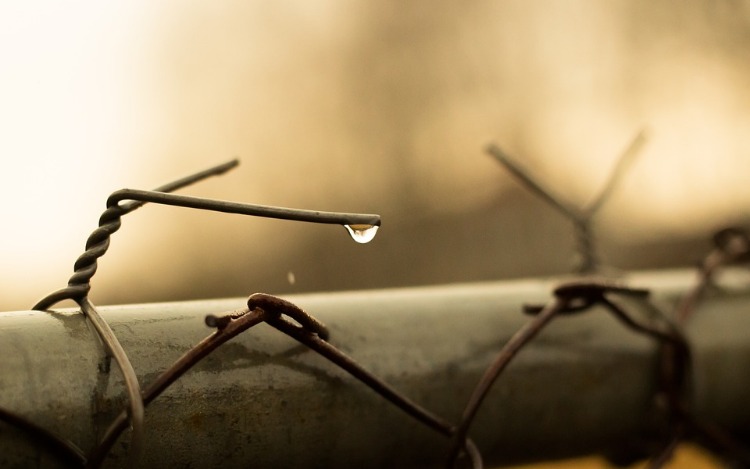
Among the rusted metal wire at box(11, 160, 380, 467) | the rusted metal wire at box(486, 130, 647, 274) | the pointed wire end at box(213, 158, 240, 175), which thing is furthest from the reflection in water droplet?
the rusted metal wire at box(486, 130, 647, 274)

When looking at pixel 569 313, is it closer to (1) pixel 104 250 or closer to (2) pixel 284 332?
(2) pixel 284 332

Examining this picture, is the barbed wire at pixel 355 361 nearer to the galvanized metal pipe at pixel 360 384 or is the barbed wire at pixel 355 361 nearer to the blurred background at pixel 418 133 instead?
the galvanized metal pipe at pixel 360 384

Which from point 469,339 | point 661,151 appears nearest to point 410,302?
point 469,339

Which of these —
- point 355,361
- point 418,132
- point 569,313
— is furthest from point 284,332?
point 418,132

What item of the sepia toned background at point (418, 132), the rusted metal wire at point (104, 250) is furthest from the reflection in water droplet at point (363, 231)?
the sepia toned background at point (418, 132)

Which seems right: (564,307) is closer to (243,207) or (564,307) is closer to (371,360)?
(371,360)

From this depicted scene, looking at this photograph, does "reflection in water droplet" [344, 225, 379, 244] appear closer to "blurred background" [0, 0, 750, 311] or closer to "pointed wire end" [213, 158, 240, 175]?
"pointed wire end" [213, 158, 240, 175]
